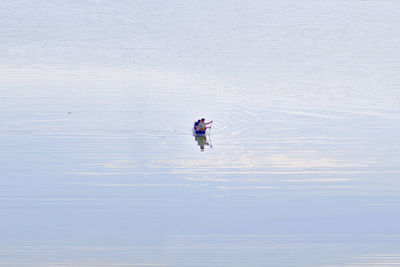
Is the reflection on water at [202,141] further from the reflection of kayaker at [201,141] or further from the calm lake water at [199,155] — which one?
the calm lake water at [199,155]

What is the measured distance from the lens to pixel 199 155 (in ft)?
110

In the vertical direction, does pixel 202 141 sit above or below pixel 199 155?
above

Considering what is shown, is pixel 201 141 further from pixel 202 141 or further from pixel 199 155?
pixel 199 155

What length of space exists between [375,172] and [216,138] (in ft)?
30.8

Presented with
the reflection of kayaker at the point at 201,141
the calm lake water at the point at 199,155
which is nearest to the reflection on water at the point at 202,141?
the reflection of kayaker at the point at 201,141

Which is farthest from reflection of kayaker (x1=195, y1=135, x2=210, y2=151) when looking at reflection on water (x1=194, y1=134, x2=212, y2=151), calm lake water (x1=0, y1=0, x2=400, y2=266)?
calm lake water (x1=0, y1=0, x2=400, y2=266)

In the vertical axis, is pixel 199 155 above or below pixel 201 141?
below

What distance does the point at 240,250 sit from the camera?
72.0 ft

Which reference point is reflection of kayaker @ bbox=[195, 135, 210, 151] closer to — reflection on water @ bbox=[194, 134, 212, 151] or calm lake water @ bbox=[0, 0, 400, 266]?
reflection on water @ bbox=[194, 134, 212, 151]

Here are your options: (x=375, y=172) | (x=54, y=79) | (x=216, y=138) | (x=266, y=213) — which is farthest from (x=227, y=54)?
(x=266, y=213)

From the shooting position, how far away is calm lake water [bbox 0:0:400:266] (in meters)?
22.5

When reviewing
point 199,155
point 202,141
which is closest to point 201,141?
point 202,141

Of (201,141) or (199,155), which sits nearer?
(199,155)

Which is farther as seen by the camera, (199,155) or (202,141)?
(202,141)
